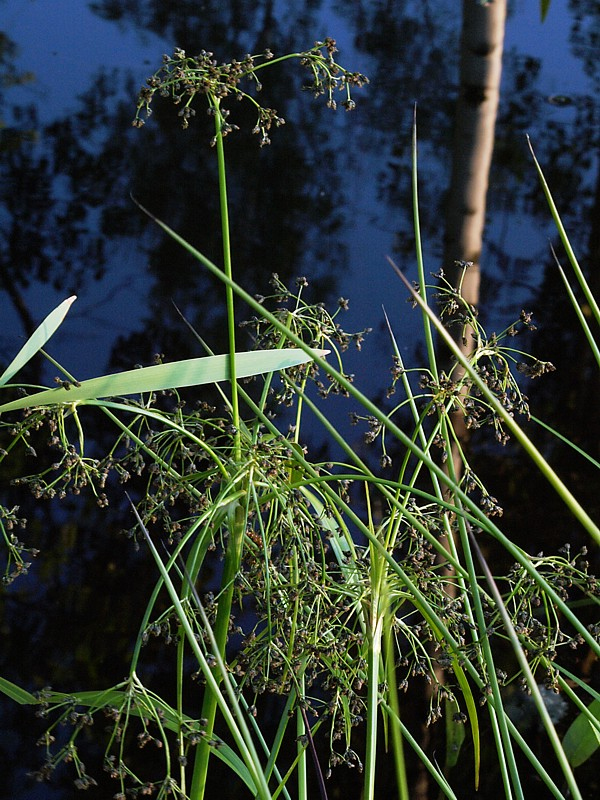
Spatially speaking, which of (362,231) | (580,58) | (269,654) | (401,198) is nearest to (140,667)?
(269,654)

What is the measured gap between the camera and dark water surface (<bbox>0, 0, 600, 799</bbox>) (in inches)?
59.7

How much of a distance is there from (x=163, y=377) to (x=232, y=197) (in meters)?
1.89

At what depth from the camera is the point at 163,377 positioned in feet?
2.22

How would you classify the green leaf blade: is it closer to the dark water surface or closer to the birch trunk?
the dark water surface

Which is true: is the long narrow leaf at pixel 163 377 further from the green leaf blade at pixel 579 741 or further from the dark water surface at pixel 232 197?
the dark water surface at pixel 232 197

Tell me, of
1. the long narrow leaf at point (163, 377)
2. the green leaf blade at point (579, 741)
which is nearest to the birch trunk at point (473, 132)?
the green leaf blade at point (579, 741)

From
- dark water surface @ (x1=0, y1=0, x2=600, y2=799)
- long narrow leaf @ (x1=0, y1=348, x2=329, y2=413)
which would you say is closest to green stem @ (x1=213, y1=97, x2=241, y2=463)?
long narrow leaf @ (x1=0, y1=348, x2=329, y2=413)

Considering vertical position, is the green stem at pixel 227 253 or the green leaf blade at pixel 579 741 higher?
the green stem at pixel 227 253

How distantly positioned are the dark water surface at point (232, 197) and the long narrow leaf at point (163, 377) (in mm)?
743

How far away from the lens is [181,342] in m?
2.01

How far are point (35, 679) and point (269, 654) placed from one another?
796mm

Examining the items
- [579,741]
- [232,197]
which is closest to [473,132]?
[232,197]

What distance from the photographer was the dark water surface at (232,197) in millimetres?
1518

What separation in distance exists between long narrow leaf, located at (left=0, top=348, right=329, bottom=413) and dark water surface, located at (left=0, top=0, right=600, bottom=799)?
0.74 meters
